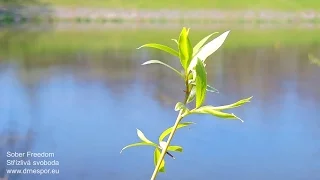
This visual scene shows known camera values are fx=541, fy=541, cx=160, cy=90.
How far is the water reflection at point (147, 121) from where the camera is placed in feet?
13.7

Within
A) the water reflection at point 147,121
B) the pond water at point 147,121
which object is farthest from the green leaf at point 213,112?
the pond water at point 147,121

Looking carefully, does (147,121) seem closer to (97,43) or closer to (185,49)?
(185,49)

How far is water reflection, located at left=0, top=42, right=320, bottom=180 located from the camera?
4180 millimetres

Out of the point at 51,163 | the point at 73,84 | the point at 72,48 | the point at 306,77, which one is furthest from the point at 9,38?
the point at 51,163

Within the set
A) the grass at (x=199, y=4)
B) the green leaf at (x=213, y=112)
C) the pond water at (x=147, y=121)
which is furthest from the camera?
the grass at (x=199, y=4)

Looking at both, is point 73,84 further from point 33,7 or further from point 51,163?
point 33,7

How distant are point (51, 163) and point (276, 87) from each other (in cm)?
504

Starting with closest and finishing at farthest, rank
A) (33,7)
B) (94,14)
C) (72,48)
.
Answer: (72,48), (33,7), (94,14)

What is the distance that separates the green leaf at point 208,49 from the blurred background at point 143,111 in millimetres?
443

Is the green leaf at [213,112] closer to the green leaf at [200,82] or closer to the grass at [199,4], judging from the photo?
the green leaf at [200,82]

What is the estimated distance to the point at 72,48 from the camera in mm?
14250

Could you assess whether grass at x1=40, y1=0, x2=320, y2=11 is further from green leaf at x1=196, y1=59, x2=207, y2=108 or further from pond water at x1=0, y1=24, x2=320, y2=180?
green leaf at x1=196, y1=59, x2=207, y2=108

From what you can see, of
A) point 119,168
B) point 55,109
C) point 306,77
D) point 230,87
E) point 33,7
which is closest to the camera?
point 119,168

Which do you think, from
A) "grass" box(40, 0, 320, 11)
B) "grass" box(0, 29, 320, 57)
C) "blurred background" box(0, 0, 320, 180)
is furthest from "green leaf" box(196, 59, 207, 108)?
"grass" box(40, 0, 320, 11)
